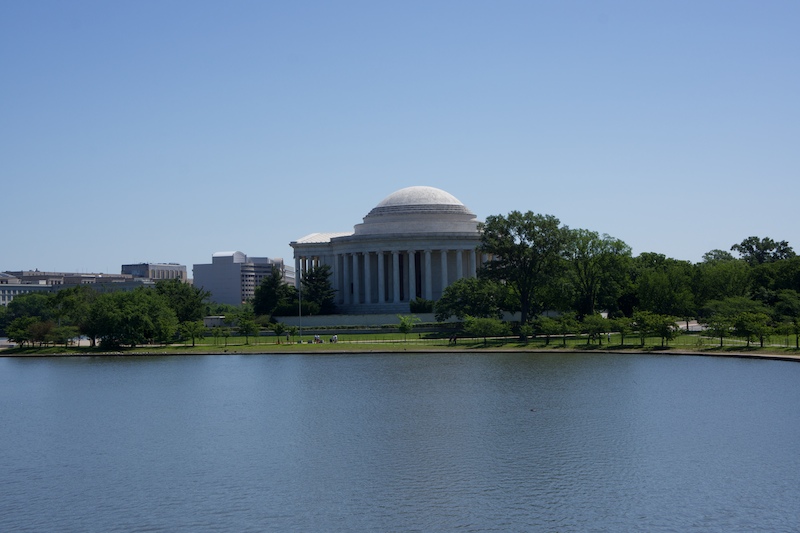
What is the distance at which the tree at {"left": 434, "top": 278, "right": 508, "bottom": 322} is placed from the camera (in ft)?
287

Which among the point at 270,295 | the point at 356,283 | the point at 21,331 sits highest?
the point at 356,283

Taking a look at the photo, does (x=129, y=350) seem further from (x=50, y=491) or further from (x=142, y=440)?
(x=50, y=491)

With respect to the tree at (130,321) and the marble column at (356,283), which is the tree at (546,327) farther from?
the marble column at (356,283)

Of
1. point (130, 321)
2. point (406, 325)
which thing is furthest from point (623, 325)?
point (130, 321)

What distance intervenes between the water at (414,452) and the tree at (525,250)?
25857 mm

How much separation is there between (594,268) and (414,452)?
185 feet

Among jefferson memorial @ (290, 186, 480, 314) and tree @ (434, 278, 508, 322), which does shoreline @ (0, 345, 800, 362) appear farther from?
jefferson memorial @ (290, 186, 480, 314)

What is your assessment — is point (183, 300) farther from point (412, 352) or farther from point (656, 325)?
point (656, 325)

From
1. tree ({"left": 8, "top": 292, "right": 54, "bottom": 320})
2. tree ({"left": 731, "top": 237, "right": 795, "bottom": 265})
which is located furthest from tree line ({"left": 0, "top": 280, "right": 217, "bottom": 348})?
tree ({"left": 731, "top": 237, "right": 795, "bottom": 265})

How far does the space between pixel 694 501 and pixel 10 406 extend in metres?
35.4

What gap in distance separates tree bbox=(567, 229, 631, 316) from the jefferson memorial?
83.7ft

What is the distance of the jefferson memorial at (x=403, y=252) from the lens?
111 metres

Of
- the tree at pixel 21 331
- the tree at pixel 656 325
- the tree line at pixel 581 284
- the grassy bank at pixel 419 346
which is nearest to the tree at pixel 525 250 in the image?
the tree line at pixel 581 284

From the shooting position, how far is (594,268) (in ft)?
285
